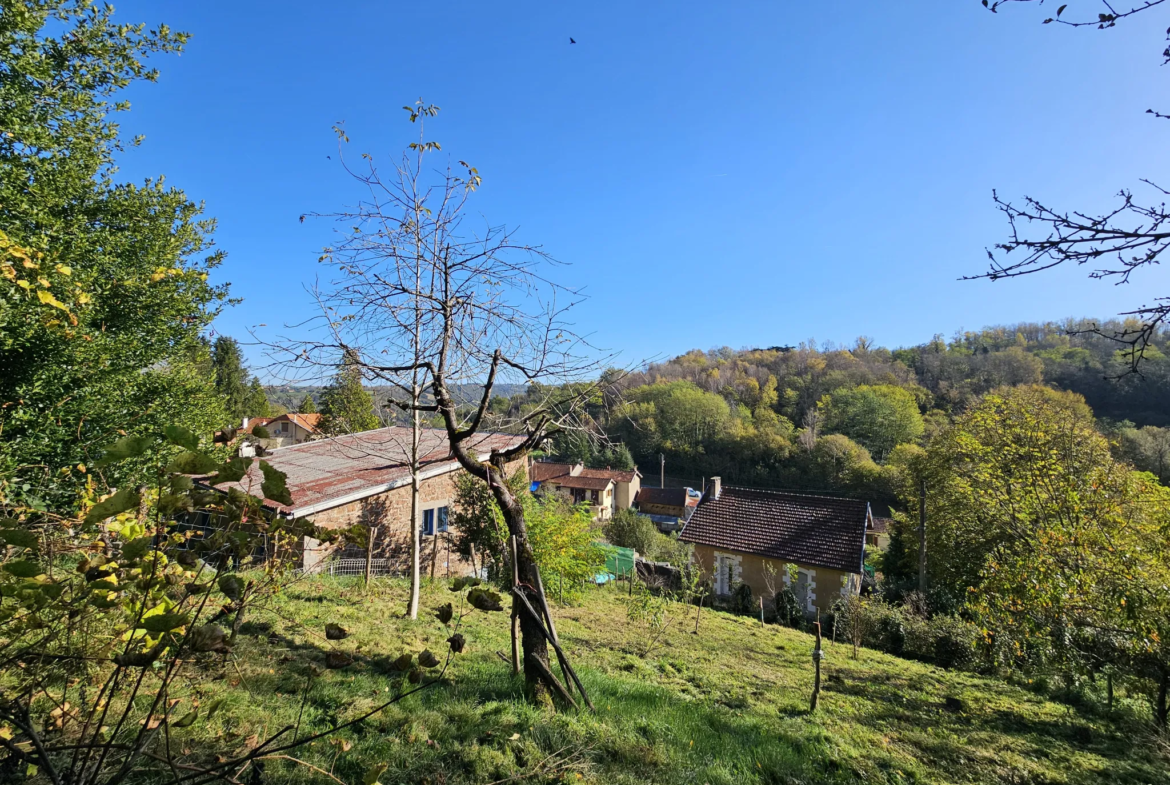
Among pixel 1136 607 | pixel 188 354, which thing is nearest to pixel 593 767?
pixel 1136 607

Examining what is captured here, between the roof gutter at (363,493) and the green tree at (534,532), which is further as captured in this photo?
the green tree at (534,532)

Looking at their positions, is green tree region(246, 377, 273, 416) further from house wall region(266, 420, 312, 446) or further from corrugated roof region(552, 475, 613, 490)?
corrugated roof region(552, 475, 613, 490)

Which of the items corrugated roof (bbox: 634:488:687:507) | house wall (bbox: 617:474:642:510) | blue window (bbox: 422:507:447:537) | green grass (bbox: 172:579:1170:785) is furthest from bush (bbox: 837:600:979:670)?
corrugated roof (bbox: 634:488:687:507)

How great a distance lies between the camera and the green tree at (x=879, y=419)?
46250mm

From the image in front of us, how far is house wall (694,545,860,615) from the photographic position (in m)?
16.7

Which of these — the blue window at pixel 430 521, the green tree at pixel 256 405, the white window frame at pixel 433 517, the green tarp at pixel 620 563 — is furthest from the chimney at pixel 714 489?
the green tree at pixel 256 405

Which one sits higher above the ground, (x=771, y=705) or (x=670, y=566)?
(x=771, y=705)

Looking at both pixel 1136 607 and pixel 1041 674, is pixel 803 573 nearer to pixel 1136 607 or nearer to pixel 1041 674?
pixel 1041 674

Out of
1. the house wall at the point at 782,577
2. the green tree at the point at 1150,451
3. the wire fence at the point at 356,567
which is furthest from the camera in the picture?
the green tree at the point at 1150,451

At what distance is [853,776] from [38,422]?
11136 millimetres

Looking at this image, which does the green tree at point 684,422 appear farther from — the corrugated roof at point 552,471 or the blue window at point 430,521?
the blue window at point 430,521

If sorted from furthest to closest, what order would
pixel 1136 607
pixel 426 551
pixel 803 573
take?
1. pixel 803 573
2. pixel 426 551
3. pixel 1136 607

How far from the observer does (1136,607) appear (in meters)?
5.18

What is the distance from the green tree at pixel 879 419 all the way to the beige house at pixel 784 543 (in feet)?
103
